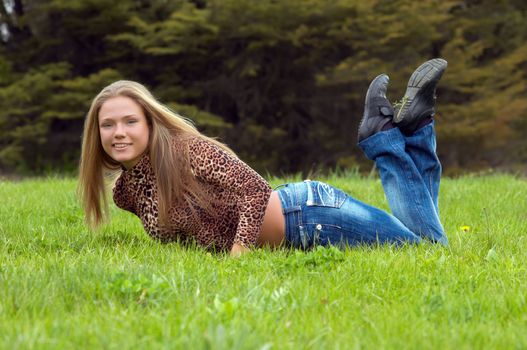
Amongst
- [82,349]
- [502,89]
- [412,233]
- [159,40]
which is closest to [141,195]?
[412,233]

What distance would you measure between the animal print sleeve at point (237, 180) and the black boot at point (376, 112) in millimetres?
790

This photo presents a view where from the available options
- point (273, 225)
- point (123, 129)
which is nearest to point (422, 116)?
point (273, 225)

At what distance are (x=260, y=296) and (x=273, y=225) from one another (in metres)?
1.42

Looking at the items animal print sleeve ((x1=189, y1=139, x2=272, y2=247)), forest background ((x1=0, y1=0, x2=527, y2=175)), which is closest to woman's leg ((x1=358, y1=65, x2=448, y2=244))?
animal print sleeve ((x1=189, y1=139, x2=272, y2=247))

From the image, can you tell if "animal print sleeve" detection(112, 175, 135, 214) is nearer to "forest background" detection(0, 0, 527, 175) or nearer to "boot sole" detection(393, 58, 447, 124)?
"boot sole" detection(393, 58, 447, 124)

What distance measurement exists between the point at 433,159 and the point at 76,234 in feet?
7.72

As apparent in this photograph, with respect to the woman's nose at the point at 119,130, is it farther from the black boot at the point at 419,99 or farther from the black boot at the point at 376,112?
the black boot at the point at 419,99

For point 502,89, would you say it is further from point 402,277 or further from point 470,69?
point 402,277

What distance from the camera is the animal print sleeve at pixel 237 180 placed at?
3848 mm

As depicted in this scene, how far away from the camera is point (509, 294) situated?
9.12 ft

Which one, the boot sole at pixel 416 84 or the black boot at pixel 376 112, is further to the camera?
the black boot at pixel 376 112

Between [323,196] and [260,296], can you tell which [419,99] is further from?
[260,296]

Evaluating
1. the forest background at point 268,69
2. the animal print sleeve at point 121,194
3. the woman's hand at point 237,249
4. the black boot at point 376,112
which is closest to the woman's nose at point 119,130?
the animal print sleeve at point 121,194

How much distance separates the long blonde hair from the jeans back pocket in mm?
603
